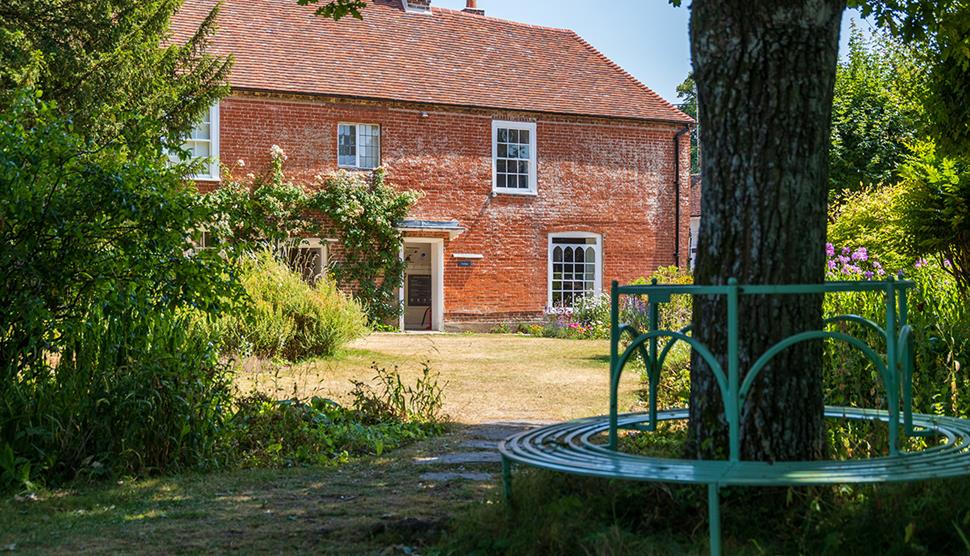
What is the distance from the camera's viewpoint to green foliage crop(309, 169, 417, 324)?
2098 cm

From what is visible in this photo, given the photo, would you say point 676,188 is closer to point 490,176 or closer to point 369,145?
point 490,176

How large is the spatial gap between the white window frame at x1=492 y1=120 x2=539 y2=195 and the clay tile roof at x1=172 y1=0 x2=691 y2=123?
0.45 metres

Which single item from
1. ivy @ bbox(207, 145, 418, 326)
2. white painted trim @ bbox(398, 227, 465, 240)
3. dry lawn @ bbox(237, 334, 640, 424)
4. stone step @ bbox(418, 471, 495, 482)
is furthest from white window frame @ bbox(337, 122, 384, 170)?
stone step @ bbox(418, 471, 495, 482)

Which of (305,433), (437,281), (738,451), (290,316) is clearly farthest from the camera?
(437,281)

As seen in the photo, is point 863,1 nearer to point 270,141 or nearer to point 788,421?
point 788,421

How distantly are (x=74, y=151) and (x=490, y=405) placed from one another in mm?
4860

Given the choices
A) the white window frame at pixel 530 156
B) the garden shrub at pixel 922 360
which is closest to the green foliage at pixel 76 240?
the garden shrub at pixel 922 360

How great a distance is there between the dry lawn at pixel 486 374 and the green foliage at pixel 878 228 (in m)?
3.51

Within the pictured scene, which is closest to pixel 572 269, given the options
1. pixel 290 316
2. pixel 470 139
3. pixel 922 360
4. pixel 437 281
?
pixel 437 281

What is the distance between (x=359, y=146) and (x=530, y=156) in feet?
13.5

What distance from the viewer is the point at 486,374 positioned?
41.5 ft

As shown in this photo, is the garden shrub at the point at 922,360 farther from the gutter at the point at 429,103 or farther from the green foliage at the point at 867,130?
the green foliage at the point at 867,130

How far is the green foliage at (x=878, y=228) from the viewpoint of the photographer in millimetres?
11828

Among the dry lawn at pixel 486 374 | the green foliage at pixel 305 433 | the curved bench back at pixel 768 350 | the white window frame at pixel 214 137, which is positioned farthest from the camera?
the white window frame at pixel 214 137
